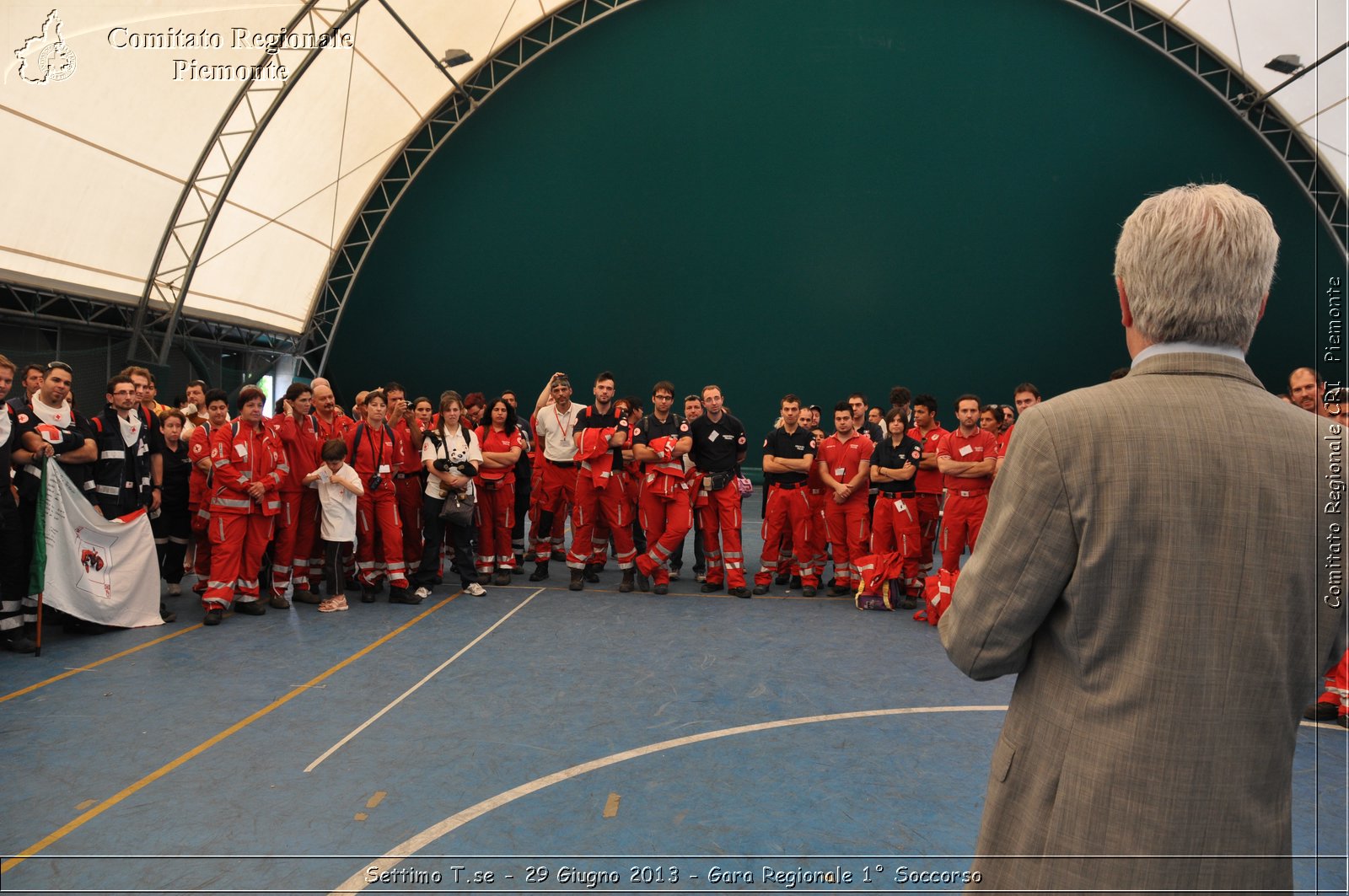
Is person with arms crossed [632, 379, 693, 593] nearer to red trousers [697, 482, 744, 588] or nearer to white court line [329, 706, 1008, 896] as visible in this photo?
red trousers [697, 482, 744, 588]

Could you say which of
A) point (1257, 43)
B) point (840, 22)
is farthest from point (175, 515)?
point (1257, 43)

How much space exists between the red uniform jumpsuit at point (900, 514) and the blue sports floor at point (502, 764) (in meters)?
1.72

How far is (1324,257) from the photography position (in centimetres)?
1723

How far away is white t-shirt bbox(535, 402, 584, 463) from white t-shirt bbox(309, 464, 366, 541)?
2.26m

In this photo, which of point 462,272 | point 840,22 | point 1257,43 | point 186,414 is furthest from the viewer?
point 462,272

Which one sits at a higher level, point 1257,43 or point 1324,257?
point 1257,43

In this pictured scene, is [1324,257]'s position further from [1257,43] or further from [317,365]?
[317,365]

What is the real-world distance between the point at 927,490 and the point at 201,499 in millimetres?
7229

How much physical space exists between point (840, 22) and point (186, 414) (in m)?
14.5

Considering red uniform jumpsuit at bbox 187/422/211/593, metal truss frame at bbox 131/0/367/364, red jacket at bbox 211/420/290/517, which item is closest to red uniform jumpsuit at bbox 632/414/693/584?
red jacket at bbox 211/420/290/517

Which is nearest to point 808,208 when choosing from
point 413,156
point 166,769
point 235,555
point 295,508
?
point 413,156

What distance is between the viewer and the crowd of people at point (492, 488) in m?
7.32

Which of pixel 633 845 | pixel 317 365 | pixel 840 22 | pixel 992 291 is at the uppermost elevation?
pixel 840 22

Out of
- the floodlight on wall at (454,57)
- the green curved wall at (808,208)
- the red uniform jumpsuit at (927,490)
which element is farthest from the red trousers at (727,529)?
the floodlight on wall at (454,57)
